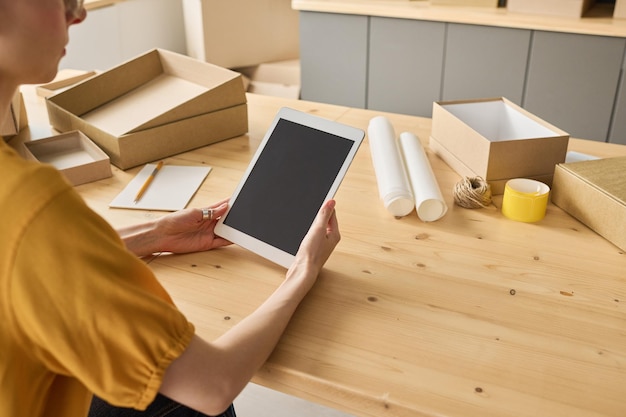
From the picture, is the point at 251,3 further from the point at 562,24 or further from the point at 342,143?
the point at 342,143

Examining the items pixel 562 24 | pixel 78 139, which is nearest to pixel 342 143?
pixel 78 139

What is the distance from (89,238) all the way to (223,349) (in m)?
0.26

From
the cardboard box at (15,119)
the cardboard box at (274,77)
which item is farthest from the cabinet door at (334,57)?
the cardboard box at (15,119)

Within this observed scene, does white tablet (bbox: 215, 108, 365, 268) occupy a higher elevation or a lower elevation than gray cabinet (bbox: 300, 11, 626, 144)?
higher

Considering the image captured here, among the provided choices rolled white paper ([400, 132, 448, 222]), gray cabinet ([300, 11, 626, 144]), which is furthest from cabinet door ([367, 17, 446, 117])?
rolled white paper ([400, 132, 448, 222])

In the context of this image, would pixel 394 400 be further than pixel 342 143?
No

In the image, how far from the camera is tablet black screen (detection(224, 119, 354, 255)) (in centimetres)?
117

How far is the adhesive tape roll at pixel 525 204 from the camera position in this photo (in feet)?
4.20

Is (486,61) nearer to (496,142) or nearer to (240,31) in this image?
(240,31)

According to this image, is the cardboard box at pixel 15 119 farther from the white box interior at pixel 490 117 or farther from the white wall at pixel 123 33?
the white wall at pixel 123 33

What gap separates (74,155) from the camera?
5.24 feet

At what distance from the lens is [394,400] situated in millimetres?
856

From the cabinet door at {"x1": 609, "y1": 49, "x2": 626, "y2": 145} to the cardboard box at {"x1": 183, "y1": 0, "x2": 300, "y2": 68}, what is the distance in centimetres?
182

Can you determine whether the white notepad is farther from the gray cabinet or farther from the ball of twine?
the gray cabinet
